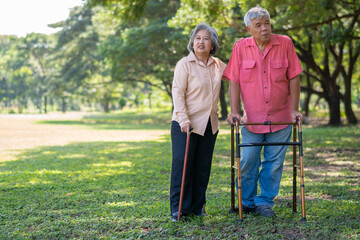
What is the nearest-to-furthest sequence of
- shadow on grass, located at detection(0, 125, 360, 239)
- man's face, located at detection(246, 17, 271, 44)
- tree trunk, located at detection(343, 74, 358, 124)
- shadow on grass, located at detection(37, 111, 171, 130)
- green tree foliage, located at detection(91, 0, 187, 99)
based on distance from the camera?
shadow on grass, located at detection(0, 125, 360, 239)
man's face, located at detection(246, 17, 271, 44)
tree trunk, located at detection(343, 74, 358, 124)
green tree foliage, located at detection(91, 0, 187, 99)
shadow on grass, located at detection(37, 111, 171, 130)

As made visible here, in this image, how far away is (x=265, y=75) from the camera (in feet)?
13.3

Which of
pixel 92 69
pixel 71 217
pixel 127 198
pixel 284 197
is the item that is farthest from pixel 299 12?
pixel 92 69

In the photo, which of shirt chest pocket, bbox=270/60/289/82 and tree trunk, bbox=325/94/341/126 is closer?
shirt chest pocket, bbox=270/60/289/82

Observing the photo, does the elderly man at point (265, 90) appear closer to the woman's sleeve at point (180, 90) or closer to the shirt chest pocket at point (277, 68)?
the shirt chest pocket at point (277, 68)

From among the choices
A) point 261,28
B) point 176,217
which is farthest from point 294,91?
point 176,217

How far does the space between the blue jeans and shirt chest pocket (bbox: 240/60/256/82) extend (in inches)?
19.5

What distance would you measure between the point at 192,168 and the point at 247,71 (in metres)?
1.11

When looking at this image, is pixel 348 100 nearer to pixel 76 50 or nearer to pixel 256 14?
pixel 256 14

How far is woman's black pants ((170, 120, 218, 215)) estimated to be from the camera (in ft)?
13.3

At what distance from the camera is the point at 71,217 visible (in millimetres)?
4457

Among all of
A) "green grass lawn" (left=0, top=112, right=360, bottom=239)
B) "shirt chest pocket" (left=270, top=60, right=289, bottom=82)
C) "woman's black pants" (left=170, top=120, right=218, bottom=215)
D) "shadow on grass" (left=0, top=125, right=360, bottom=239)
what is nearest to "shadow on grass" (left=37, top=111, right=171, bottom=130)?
"green grass lawn" (left=0, top=112, right=360, bottom=239)

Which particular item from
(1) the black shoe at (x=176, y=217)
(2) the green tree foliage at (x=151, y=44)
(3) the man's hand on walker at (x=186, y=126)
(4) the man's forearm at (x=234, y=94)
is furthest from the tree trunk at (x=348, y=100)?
(3) the man's hand on walker at (x=186, y=126)

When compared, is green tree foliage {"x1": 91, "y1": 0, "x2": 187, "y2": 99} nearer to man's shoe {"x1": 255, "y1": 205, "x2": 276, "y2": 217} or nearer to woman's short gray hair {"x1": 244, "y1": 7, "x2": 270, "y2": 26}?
woman's short gray hair {"x1": 244, "y1": 7, "x2": 270, "y2": 26}

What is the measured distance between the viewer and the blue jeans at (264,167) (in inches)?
164
